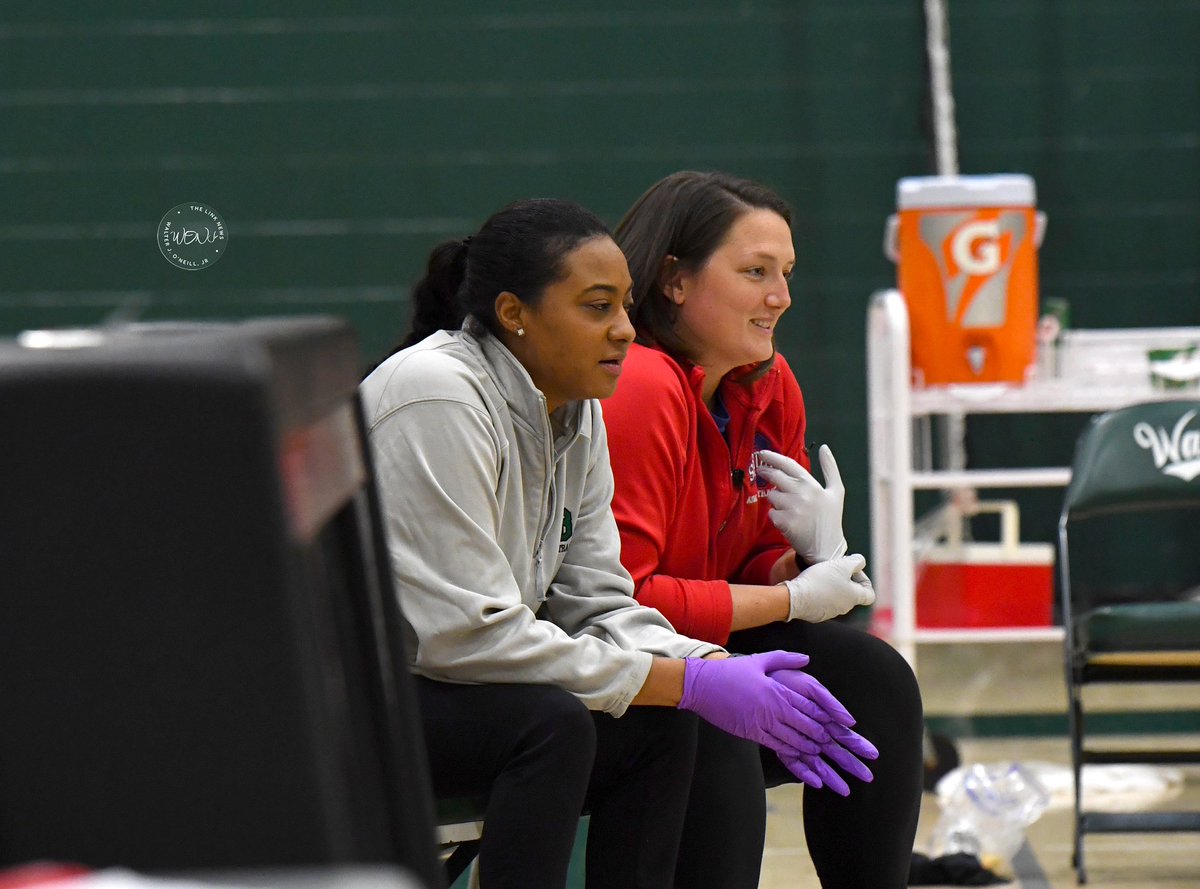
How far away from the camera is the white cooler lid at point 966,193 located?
297 cm

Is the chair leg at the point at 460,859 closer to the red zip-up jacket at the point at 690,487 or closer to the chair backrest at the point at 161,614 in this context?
the red zip-up jacket at the point at 690,487

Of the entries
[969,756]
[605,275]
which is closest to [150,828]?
[605,275]

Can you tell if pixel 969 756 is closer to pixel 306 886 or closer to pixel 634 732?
pixel 634 732

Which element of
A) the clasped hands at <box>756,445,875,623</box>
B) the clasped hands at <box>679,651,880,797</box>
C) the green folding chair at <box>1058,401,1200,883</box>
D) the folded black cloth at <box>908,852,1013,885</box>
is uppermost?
the clasped hands at <box>756,445,875,623</box>

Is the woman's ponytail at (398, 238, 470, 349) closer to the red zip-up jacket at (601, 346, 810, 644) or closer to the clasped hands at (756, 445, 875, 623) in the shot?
the red zip-up jacket at (601, 346, 810, 644)

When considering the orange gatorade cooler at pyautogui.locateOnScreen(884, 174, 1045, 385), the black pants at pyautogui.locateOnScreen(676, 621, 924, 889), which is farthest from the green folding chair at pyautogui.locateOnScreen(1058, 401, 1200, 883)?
the black pants at pyautogui.locateOnScreen(676, 621, 924, 889)

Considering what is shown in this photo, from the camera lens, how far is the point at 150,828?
506 mm

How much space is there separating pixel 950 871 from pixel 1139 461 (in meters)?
0.77

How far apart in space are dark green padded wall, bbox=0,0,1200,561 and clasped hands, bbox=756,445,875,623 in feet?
6.18

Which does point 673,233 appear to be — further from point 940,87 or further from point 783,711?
point 940,87

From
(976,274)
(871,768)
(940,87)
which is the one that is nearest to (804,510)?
(871,768)

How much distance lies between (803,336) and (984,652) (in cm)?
83

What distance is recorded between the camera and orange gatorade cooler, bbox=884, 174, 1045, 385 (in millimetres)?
2973

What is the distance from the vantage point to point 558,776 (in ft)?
4.24
